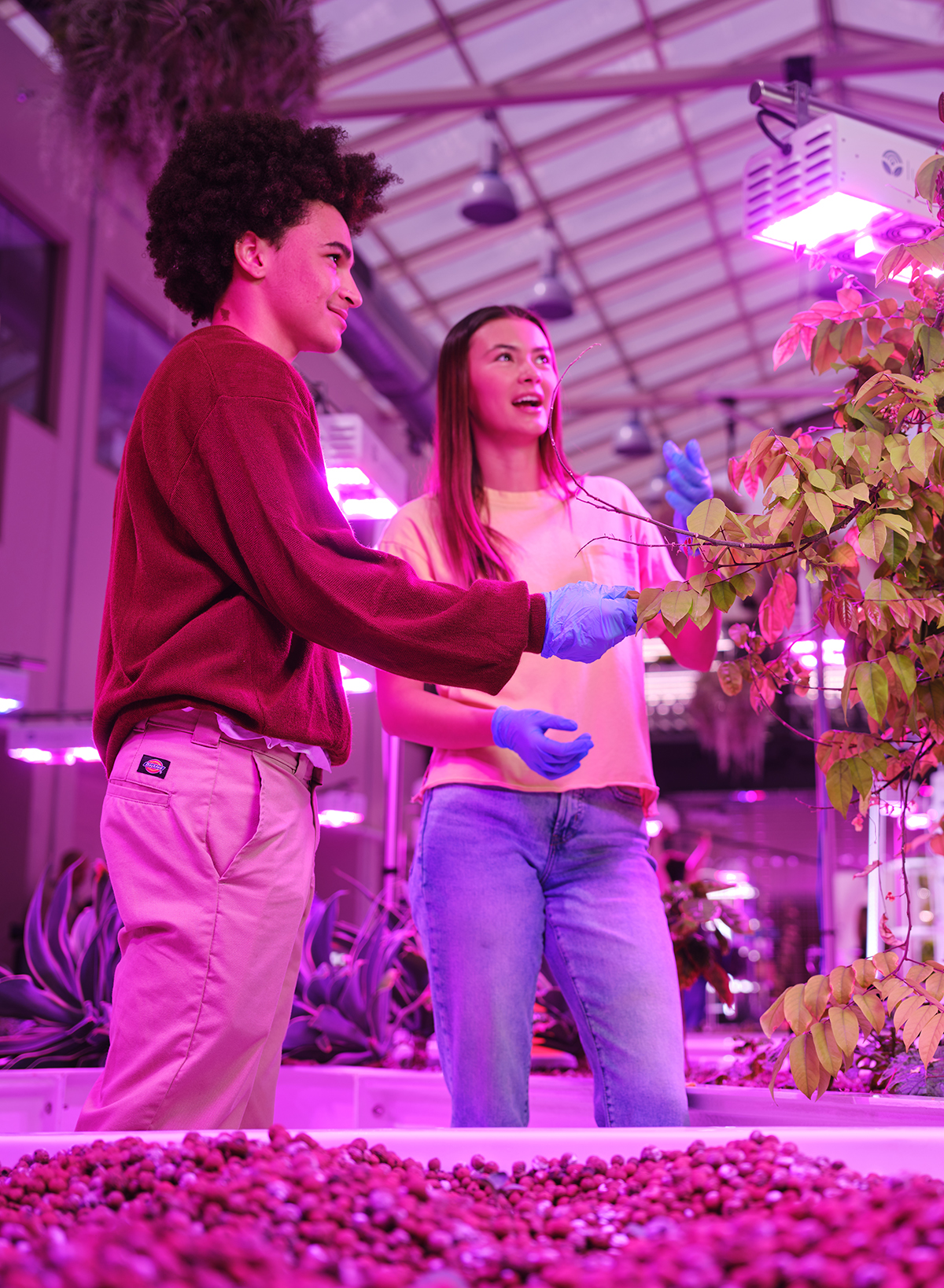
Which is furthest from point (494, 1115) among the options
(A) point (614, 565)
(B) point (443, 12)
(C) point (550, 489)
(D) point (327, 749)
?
(B) point (443, 12)

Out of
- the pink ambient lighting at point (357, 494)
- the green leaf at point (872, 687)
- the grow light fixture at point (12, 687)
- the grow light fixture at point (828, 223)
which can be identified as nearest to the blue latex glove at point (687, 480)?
the green leaf at point (872, 687)

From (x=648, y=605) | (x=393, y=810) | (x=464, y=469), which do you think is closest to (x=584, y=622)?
(x=648, y=605)

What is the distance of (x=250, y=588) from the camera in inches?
47.0

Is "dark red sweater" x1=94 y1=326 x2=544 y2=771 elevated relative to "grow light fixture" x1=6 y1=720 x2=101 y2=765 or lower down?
lower down

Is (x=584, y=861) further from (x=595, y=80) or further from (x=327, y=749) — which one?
(x=595, y=80)

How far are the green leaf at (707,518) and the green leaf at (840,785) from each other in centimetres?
30

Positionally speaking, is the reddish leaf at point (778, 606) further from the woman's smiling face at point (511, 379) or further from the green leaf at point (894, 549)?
the woman's smiling face at point (511, 379)

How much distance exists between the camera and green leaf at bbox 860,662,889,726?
116 cm

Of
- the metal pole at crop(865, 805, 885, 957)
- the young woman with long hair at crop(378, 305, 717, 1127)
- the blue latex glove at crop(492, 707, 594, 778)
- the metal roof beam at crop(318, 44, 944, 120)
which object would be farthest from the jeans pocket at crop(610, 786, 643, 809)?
the metal roof beam at crop(318, 44, 944, 120)

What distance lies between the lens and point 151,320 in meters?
7.47

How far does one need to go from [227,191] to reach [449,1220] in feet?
3.60

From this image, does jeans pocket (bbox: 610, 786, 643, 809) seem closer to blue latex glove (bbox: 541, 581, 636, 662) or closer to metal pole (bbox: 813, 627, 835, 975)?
blue latex glove (bbox: 541, 581, 636, 662)

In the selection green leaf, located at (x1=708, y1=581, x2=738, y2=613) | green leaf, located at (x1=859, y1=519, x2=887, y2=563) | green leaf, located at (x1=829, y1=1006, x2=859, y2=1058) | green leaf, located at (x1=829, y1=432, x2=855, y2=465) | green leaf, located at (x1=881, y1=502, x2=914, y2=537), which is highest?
green leaf, located at (x1=829, y1=432, x2=855, y2=465)

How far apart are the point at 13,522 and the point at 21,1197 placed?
226 inches
